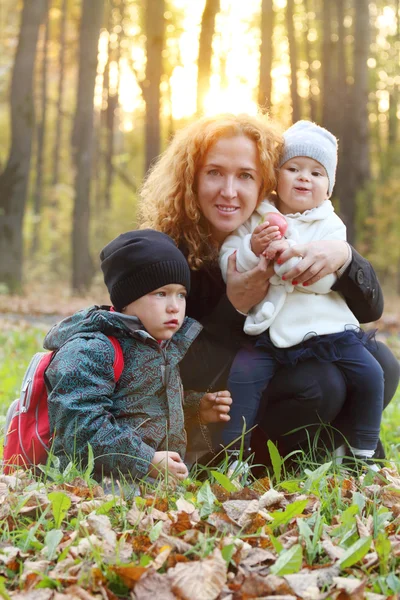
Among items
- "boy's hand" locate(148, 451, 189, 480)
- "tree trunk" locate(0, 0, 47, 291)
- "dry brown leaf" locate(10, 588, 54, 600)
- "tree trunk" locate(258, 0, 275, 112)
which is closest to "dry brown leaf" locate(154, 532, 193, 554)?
"dry brown leaf" locate(10, 588, 54, 600)

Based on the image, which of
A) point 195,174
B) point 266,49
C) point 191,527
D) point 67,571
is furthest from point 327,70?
point 67,571

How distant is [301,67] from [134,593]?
23.6m

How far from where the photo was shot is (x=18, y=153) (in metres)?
14.4

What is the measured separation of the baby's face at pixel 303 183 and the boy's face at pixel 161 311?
743 millimetres

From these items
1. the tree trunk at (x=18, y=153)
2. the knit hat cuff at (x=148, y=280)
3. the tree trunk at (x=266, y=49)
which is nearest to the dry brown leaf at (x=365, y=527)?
the knit hat cuff at (x=148, y=280)

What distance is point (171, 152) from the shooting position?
370 cm

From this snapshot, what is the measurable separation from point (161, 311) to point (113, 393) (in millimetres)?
400

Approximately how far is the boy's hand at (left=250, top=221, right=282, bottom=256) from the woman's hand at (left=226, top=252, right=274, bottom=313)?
5 centimetres

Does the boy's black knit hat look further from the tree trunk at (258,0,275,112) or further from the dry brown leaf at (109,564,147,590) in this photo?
the tree trunk at (258,0,275,112)

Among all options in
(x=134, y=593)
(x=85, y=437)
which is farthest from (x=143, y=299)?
(x=134, y=593)

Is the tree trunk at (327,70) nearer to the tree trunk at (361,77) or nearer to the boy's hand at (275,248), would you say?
the tree trunk at (361,77)

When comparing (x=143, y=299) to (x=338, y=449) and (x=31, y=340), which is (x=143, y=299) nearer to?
(x=338, y=449)

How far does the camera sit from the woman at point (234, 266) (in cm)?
329

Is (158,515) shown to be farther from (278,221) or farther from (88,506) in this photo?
(278,221)
